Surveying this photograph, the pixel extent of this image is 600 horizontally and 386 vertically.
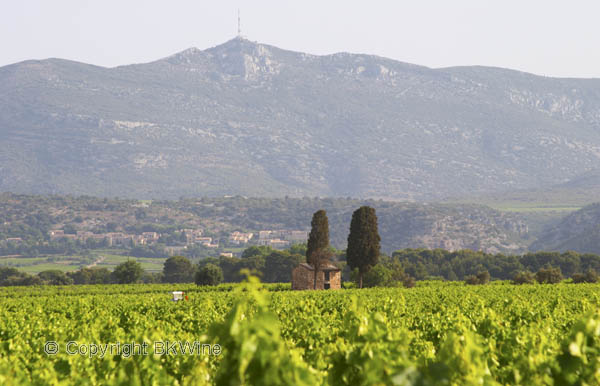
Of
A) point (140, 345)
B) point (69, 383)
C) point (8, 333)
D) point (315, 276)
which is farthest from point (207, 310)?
point (315, 276)

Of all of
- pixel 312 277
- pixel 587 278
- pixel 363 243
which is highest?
pixel 363 243

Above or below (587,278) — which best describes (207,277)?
below

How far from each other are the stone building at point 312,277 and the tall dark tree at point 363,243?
9.39 ft

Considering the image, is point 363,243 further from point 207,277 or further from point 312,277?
point 207,277

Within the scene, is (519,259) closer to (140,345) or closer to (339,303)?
(339,303)

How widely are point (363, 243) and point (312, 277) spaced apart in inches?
292

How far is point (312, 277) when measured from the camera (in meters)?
87.9

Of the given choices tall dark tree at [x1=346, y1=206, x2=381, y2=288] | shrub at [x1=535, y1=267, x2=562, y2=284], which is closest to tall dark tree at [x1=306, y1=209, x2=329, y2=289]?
tall dark tree at [x1=346, y1=206, x2=381, y2=288]

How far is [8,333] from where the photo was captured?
2459 centimetres

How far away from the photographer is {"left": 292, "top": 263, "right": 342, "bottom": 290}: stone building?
8750 centimetres

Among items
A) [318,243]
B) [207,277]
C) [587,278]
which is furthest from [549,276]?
[207,277]

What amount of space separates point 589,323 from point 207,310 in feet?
85.2

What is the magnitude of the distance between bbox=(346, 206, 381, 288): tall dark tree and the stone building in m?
2.86

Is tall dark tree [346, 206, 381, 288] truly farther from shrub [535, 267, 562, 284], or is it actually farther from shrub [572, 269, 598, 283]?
shrub [572, 269, 598, 283]
